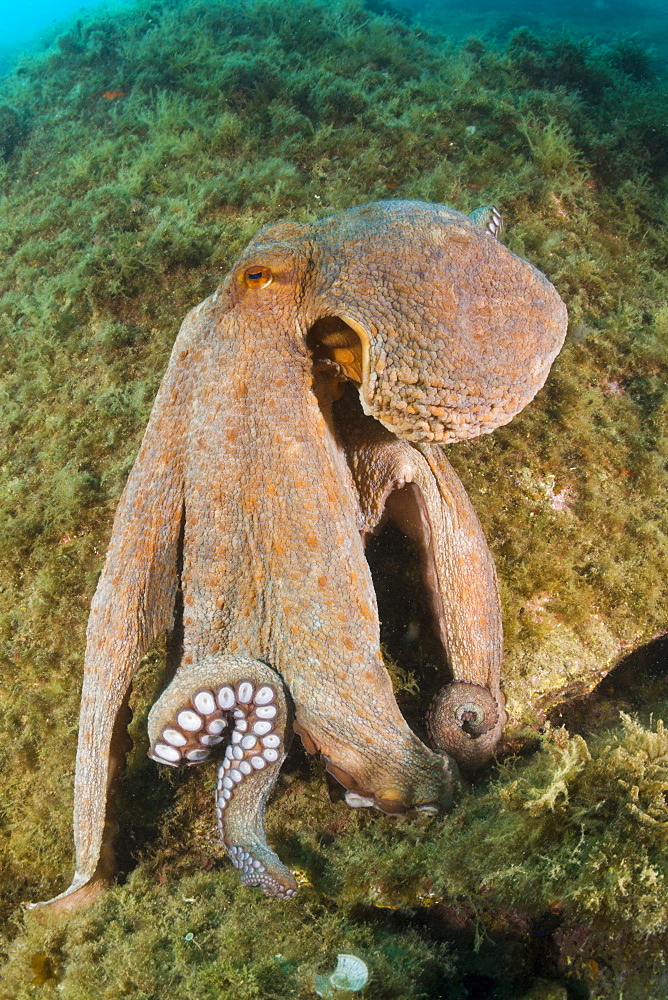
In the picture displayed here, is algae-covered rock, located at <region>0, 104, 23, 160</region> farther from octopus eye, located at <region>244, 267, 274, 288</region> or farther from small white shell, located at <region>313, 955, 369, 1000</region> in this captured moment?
small white shell, located at <region>313, 955, 369, 1000</region>

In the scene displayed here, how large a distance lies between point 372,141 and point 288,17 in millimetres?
5410

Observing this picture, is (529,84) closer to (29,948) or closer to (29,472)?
(29,472)

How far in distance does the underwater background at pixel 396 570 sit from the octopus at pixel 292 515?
267 millimetres

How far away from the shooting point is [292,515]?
219cm

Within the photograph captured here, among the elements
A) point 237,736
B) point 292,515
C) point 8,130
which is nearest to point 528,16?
point 8,130

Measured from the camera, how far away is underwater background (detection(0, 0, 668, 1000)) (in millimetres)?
2051

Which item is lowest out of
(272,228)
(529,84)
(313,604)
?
(529,84)

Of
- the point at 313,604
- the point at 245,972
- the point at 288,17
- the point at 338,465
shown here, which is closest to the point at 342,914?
the point at 245,972

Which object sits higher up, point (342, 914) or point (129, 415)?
point (129, 415)

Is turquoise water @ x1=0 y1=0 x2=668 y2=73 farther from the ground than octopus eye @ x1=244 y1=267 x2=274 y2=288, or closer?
closer

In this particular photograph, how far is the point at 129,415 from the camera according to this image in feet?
12.2

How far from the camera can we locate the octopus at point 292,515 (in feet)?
6.87

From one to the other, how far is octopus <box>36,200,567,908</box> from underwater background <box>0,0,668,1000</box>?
27 cm

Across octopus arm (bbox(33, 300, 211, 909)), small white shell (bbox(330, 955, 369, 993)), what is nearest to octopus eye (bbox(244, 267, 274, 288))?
octopus arm (bbox(33, 300, 211, 909))
